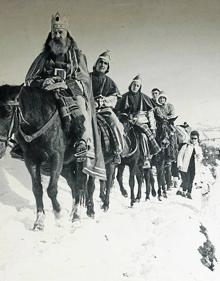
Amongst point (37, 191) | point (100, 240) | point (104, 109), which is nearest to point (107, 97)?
point (104, 109)

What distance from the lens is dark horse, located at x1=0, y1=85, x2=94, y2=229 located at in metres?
2.96

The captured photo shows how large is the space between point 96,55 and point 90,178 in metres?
0.72

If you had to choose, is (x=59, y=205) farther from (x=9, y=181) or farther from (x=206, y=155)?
(x=206, y=155)

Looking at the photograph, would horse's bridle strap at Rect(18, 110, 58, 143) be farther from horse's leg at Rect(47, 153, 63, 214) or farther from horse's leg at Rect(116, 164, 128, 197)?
horse's leg at Rect(116, 164, 128, 197)

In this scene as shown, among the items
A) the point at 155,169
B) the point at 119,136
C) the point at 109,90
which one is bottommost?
the point at 155,169

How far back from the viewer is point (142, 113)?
11.3 feet

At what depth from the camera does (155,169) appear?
3.43 metres

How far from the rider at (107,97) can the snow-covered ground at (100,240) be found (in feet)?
0.90

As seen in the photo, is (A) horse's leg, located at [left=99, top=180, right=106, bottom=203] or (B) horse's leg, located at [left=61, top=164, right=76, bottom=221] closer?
(B) horse's leg, located at [left=61, top=164, right=76, bottom=221]

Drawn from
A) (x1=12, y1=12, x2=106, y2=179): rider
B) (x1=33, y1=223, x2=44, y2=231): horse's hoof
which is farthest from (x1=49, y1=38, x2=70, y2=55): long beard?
(x1=33, y1=223, x2=44, y2=231): horse's hoof

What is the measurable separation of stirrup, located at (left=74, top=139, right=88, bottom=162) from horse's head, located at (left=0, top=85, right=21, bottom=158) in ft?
1.24

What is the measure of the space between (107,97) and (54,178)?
58 centimetres

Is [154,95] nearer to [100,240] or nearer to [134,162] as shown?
[134,162]

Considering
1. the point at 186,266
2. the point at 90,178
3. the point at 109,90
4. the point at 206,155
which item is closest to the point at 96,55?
the point at 109,90
